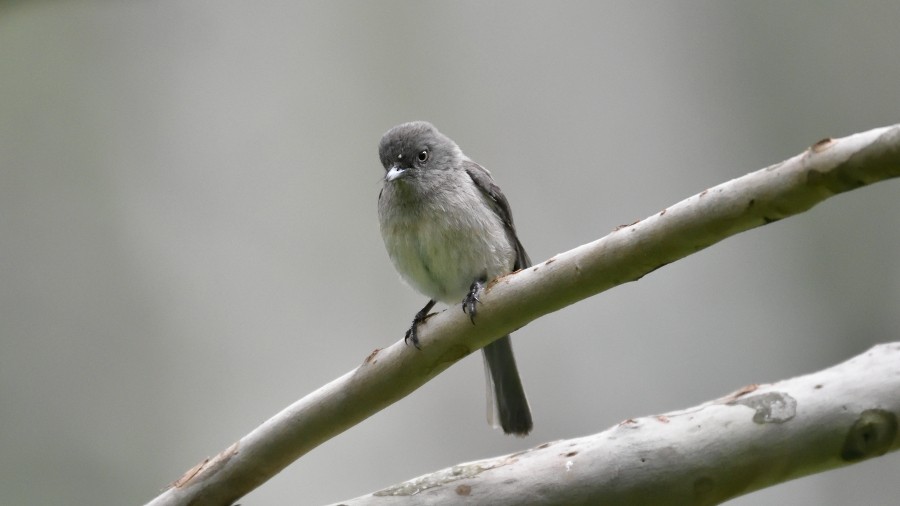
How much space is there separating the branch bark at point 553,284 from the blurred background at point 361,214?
11.4ft

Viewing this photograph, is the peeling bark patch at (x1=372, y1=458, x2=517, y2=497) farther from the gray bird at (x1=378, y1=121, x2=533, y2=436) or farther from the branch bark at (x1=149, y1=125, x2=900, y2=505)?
the gray bird at (x1=378, y1=121, x2=533, y2=436)

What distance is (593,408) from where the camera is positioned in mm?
6207

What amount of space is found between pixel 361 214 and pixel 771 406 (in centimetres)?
475

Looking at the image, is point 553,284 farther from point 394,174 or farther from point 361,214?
point 361,214

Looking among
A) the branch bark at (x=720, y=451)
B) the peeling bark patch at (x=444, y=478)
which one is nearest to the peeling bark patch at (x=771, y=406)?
the branch bark at (x=720, y=451)

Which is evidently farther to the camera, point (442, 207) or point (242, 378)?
point (242, 378)

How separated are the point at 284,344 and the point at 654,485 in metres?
4.67

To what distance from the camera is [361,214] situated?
6957 mm

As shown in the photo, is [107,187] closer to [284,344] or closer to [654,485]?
[284,344]

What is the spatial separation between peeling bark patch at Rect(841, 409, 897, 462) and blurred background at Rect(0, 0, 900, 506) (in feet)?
11.8

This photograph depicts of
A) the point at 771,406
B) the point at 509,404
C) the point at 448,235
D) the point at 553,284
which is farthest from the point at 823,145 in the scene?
the point at 509,404

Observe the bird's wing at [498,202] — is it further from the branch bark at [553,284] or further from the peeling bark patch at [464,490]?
the peeling bark patch at [464,490]

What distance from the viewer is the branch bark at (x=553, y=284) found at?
79.3 inches

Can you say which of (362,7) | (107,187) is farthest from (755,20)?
(107,187)
